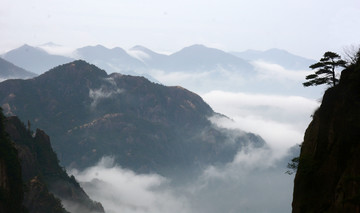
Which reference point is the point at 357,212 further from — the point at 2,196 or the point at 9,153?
the point at 9,153

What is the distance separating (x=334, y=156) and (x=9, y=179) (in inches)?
3511

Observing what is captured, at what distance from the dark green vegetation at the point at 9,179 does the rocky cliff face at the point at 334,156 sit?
3056 inches

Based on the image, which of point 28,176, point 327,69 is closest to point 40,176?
point 28,176

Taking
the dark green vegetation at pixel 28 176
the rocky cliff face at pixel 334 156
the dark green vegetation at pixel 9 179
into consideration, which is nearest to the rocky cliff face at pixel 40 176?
the dark green vegetation at pixel 28 176

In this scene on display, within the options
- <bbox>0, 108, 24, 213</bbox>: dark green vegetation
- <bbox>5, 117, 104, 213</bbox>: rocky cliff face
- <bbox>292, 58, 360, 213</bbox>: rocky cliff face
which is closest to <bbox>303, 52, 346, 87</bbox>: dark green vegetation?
<bbox>292, 58, 360, 213</bbox>: rocky cliff face

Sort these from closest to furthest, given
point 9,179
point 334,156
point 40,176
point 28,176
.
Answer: point 334,156 → point 9,179 → point 40,176 → point 28,176

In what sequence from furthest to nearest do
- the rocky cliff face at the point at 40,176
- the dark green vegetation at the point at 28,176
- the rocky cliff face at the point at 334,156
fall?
the rocky cliff face at the point at 40,176 < the dark green vegetation at the point at 28,176 < the rocky cliff face at the point at 334,156

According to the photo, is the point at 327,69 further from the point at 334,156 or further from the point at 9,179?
the point at 9,179

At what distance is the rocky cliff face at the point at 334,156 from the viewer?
4019 cm

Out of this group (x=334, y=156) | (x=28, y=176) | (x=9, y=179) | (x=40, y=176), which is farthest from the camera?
(x=28, y=176)

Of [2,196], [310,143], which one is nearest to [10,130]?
[2,196]

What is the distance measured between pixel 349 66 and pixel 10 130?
482 ft

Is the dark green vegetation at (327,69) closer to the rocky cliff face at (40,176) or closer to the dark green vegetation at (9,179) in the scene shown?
the dark green vegetation at (9,179)

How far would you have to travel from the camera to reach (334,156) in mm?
44688
